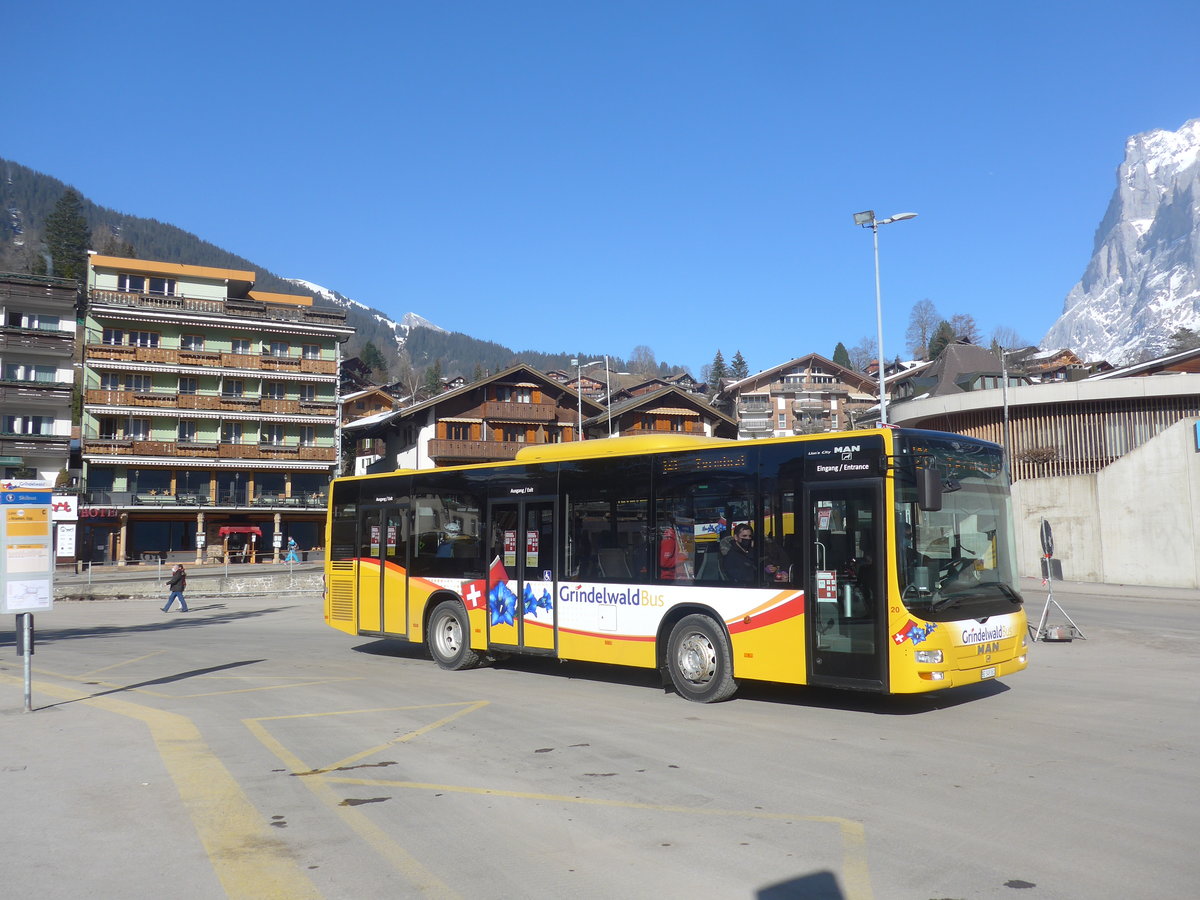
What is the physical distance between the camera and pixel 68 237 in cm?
11281

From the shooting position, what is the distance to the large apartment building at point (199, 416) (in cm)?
6188

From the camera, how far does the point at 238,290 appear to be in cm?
7344

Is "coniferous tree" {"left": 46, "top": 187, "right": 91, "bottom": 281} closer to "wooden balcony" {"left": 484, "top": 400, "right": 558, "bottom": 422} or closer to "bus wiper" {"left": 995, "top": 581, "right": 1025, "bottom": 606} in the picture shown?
"wooden balcony" {"left": 484, "top": 400, "right": 558, "bottom": 422}

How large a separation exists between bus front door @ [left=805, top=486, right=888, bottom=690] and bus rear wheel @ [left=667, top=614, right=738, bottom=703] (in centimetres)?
123

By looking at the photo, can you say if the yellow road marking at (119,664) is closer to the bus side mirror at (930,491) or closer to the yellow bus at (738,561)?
the yellow bus at (738,561)

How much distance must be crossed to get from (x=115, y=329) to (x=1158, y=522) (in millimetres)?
61414

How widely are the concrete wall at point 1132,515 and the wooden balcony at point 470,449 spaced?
38584 mm

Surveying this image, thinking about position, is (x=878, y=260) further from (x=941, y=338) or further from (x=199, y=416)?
(x=941, y=338)

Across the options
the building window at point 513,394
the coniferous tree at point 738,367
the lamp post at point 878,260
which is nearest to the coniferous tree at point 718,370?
the coniferous tree at point 738,367

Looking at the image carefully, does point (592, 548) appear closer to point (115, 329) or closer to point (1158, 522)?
point (1158, 522)

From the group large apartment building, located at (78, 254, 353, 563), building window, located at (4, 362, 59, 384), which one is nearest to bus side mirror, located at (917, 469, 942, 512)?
large apartment building, located at (78, 254, 353, 563)

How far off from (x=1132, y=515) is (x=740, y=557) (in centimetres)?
2565

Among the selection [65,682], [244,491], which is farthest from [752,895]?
[244,491]

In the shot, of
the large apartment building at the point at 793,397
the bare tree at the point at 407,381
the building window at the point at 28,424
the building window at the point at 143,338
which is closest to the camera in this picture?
the building window at the point at 28,424
